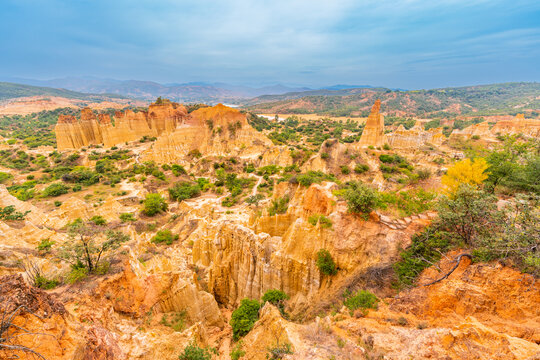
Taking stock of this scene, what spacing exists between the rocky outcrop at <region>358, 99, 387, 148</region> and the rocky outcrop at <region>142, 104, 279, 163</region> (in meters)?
23.4

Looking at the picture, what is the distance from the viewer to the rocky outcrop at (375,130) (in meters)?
47.6

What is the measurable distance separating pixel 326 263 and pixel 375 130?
4184 centimetres

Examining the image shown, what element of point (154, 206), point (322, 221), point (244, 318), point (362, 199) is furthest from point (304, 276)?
point (154, 206)

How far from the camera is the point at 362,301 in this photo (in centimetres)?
1003

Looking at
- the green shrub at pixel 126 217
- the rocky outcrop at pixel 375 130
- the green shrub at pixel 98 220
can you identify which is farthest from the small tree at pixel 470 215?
the rocky outcrop at pixel 375 130

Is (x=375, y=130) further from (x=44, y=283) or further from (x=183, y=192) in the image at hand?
(x=44, y=283)

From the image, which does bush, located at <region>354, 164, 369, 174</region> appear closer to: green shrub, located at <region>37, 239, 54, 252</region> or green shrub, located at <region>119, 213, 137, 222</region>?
green shrub, located at <region>119, 213, 137, 222</region>

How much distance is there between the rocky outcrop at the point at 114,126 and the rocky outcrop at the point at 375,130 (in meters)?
46.9

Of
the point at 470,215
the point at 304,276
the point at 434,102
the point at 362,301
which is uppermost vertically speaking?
the point at 434,102

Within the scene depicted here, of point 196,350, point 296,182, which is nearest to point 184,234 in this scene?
point 296,182

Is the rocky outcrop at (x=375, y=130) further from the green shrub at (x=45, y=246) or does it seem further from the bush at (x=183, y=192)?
the green shrub at (x=45, y=246)

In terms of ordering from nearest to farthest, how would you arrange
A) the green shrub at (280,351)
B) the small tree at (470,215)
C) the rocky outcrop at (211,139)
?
the green shrub at (280,351) < the small tree at (470,215) < the rocky outcrop at (211,139)

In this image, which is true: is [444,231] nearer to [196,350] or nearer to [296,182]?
[196,350]

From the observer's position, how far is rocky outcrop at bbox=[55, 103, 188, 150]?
64.1 meters
